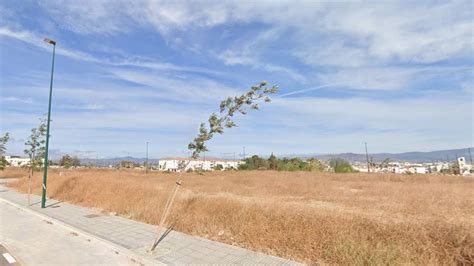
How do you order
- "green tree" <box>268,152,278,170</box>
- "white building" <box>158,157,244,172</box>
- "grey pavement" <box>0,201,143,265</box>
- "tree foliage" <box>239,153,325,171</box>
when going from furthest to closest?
"green tree" <box>268,152,278,170</box> → "tree foliage" <box>239,153,325,171</box> → "white building" <box>158,157,244,172</box> → "grey pavement" <box>0,201,143,265</box>

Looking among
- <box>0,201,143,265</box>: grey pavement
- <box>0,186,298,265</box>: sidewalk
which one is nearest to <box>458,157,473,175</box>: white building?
<box>0,186,298,265</box>: sidewalk

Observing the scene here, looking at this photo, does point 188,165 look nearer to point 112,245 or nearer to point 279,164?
point 112,245

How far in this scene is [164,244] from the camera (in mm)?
7043

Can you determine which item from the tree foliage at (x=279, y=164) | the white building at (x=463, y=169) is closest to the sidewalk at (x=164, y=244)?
the tree foliage at (x=279, y=164)

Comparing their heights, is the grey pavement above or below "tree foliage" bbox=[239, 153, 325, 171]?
below

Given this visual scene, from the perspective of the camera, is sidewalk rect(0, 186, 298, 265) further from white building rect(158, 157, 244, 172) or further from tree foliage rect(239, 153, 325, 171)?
tree foliage rect(239, 153, 325, 171)

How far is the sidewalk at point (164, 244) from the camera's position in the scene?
19.5ft

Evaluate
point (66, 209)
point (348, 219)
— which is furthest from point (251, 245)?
point (66, 209)

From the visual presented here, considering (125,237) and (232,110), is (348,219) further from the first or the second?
(125,237)

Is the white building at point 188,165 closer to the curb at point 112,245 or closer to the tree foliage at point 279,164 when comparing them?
the curb at point 112,245

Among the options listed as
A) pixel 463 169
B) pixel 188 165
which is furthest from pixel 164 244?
pixel 463 169

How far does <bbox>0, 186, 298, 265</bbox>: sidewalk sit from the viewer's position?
5934 millimetres

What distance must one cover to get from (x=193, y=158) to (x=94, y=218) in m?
6.39

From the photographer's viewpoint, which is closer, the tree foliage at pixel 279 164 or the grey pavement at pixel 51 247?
the grey pavement at pixel 51 247
